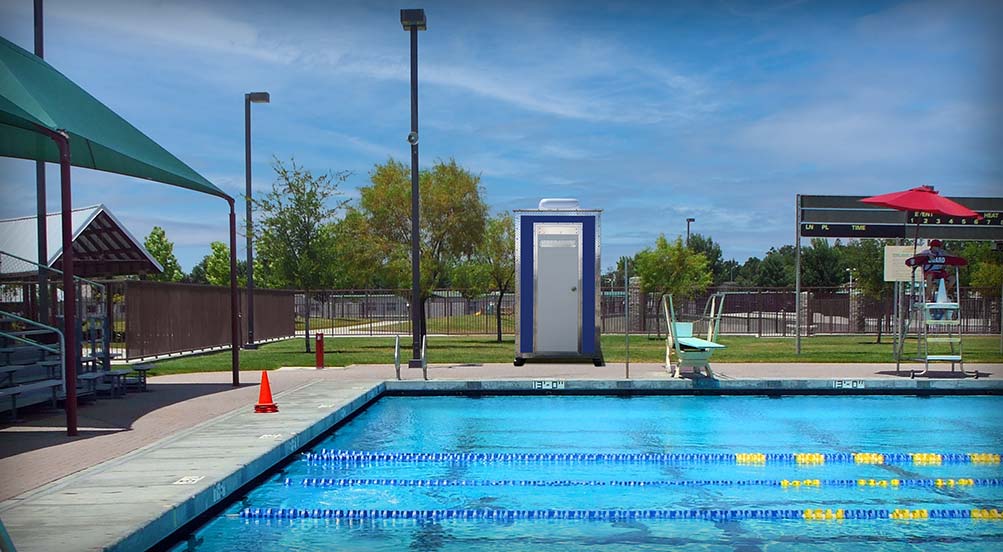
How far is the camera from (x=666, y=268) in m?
33.9

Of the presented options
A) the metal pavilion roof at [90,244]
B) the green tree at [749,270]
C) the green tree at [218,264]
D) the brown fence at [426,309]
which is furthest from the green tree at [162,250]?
the green tree at [749,270]

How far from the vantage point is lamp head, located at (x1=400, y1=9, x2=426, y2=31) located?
16188mm

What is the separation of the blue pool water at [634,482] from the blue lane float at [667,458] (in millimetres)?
24

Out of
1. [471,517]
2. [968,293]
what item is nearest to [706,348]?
[471,517]

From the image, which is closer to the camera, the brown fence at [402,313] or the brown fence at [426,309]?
the brown fence at [426,309]

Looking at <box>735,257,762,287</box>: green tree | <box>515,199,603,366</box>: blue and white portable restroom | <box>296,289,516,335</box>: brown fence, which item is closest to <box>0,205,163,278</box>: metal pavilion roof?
<box>296,289,516,335</box>: brown fence

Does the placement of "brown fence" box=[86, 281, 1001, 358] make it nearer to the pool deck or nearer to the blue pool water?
the pool deck

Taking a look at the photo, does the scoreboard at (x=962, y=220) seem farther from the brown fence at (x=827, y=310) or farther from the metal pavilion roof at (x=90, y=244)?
the metal pavilion roof at (x=90, y=244)

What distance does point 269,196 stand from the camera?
24.4 m

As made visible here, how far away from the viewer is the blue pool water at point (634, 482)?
697cm

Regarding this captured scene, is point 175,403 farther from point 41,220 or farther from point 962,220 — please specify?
point 962,220

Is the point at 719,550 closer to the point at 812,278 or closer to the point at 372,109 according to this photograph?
the point at 372,109

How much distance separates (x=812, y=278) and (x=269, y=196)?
65.4 m

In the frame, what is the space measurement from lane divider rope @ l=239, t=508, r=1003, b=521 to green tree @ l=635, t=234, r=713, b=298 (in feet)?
86.3
